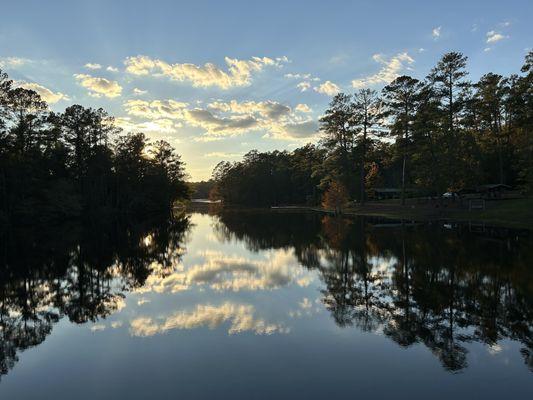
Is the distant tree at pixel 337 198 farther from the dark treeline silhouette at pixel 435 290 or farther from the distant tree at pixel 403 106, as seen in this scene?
the dark treeline silhouette at pixel 435 290

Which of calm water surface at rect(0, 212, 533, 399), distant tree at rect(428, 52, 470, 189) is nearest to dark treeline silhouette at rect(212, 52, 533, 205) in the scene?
distant tree at rect(428, 52, 470, 189)

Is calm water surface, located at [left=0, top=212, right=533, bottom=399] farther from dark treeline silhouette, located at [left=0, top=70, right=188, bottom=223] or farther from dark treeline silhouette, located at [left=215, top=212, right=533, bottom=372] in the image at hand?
dark treeline silhouette, located at [left=0, top=70, right=188, bottom=223]

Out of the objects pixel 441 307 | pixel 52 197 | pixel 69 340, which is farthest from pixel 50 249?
pixel 52 197

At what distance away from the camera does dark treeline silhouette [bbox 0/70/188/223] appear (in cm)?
5178

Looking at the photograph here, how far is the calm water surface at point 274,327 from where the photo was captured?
802 centimetres

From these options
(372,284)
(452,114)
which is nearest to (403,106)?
(452,114)

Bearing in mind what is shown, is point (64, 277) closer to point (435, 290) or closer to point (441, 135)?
point (435, 290)

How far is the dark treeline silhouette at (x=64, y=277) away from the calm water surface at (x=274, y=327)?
92mm

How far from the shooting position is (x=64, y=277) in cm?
1938

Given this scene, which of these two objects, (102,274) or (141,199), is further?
(141,199)

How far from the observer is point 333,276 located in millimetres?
18219

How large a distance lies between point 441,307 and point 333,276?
6.03 m

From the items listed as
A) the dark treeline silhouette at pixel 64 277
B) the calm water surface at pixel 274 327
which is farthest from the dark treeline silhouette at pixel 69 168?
the calm water surface at pixel 274 327

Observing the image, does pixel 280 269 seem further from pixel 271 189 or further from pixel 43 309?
pixel 271 189
